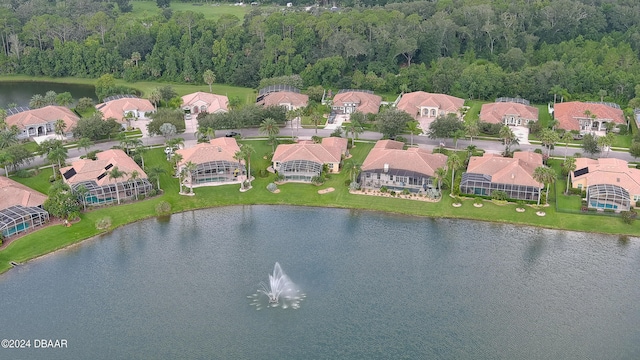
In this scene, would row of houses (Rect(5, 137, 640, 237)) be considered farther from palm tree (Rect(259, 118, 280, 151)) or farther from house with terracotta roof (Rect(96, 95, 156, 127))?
house with terracotta roof (Rect(96, 95, 156, 127))

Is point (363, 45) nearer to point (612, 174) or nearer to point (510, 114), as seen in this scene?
point (510, 114)

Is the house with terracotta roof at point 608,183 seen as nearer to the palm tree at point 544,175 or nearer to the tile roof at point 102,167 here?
the palm tree at point 544,175

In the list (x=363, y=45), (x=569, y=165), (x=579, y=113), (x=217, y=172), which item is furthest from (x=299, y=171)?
(x=363, y=45)

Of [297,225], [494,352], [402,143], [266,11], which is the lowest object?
[494,352]

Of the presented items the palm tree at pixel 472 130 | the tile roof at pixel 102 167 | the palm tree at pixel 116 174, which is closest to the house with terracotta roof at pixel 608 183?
the palm tree at pixel 472 130

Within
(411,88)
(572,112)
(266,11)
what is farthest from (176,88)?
(572,112)

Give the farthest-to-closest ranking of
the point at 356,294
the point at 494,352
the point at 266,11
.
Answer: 1. the point at 266,11
2. the point at 356,294
3. the point at 494,352

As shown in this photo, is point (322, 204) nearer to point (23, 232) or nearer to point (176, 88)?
point (23, 232)
